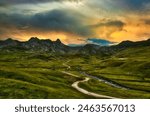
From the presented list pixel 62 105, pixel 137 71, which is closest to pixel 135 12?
pixel 62 105

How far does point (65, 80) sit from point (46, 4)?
34253 millimetres

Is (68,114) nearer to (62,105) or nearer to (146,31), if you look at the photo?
(62,105)

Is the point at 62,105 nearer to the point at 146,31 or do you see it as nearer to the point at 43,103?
the point at 43,103

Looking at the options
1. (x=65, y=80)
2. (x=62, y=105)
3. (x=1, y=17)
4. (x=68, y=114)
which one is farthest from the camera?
(x=65, y=80)

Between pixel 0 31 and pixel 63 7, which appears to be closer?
pixel 63 7

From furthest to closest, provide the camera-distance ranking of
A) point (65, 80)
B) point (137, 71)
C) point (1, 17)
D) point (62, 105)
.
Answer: point (137, 71) < point (65, 80) < point (1, 17) < point (62, 105)

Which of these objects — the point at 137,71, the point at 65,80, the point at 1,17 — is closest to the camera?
the point at 1,17

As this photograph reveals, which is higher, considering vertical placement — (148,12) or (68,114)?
(148,12)

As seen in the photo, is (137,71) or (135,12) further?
(137,71)

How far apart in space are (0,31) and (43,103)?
32909mm

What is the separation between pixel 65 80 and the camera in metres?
99.7

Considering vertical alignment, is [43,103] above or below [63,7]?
below

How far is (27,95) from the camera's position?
242 ft

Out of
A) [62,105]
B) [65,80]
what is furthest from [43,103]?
[65,80]
